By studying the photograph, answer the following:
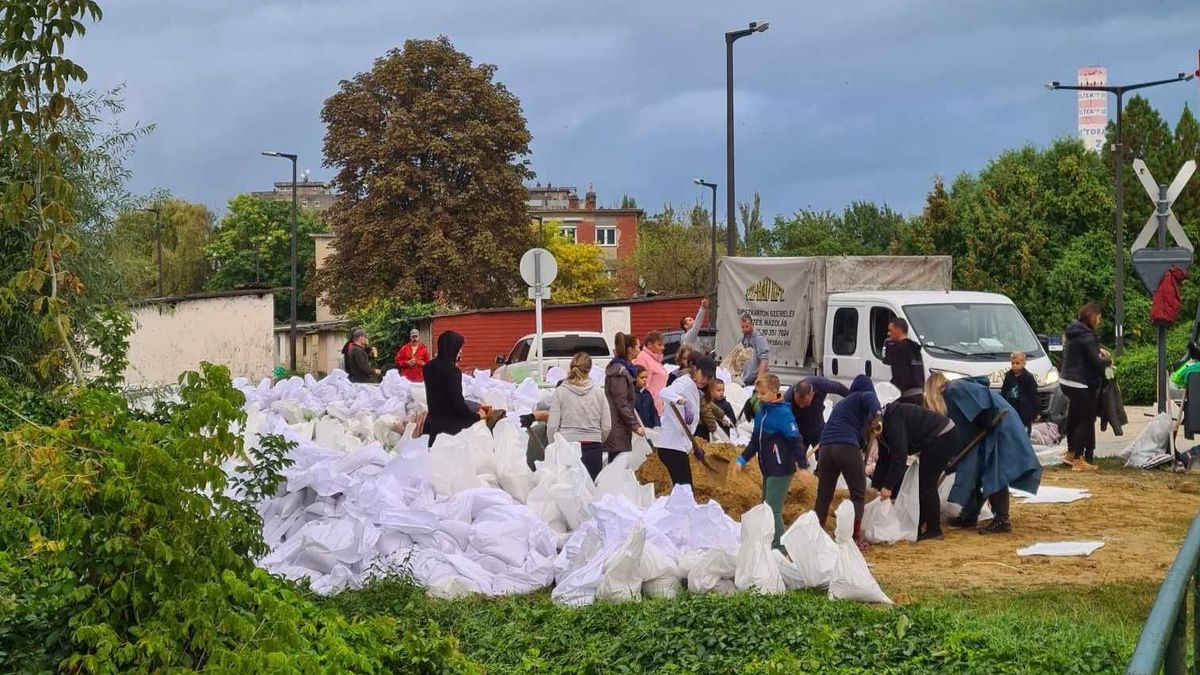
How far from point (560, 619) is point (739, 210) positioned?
228 ft

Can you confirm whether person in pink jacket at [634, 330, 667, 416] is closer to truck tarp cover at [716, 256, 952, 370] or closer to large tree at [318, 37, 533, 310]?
truck tarp cover at [716, 256, 952, 370]

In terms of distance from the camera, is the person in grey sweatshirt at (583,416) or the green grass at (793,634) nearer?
the green grass at (793,634)

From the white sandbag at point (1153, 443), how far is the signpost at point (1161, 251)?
903 millimetres

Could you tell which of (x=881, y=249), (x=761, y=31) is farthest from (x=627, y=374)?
(x=881, y=249)

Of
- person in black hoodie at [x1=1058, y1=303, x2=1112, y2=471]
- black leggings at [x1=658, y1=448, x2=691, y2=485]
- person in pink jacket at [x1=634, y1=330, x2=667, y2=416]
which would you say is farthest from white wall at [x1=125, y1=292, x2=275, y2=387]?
black leggings at [x1=658, y1=448, x2=691, y2=485]

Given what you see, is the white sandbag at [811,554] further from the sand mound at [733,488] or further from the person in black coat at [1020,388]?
the person in black coat at [1020,388]

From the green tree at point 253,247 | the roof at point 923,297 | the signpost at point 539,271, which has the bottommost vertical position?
the roof at point 923,297

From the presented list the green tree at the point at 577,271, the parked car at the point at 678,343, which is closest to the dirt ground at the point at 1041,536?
the parked car at the point at 678,343

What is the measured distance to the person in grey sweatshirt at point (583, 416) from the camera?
12227mm

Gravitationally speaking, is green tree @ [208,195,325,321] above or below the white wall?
above

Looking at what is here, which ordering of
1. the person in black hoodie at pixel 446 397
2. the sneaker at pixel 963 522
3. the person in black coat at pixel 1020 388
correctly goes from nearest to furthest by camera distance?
→ the sneaker at pixel 963 522
the person in black hoodie at pixel 446 397
the person in black coat at pixel 1020 388

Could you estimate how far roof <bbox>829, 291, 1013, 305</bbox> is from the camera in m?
18.1

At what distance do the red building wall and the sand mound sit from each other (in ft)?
93.3

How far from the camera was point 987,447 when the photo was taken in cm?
1166
